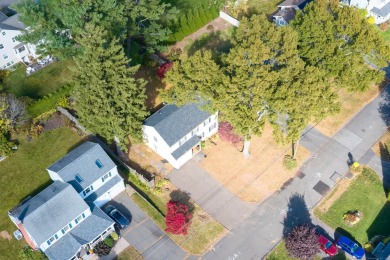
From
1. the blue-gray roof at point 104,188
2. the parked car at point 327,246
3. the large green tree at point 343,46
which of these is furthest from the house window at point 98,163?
the large green tree at point 343,46

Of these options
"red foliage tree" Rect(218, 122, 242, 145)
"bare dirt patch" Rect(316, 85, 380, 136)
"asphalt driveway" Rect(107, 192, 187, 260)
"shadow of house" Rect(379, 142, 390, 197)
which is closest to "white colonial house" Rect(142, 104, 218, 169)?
"red foliage tree" Rect(218, 122, 242, 145)

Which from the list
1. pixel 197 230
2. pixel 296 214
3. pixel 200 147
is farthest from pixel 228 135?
pixel 197 230

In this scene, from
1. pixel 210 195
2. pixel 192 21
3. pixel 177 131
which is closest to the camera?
pixel 210 195

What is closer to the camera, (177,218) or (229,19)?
(177,218)

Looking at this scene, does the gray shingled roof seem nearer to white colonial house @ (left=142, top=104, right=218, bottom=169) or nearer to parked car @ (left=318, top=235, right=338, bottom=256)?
white colonial house @ (left=142, top=104, right=218, bottom=169)

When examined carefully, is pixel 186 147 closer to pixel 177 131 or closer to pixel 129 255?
pixel 177 131

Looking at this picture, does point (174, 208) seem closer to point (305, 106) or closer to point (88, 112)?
point (88, 112)
